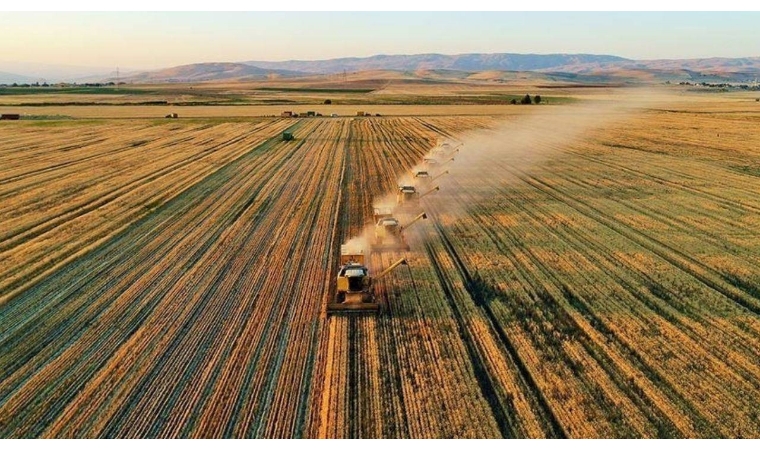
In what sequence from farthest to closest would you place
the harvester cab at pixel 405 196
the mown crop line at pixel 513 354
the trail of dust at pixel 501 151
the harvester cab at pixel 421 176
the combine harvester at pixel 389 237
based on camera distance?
1. the harvester cab at pixel 421 176
2. the trail of dust at pixel 501 151
3. the harvester cab at pixel 405 196
4. the combine harvester at pixel 389 237
5. the mown crop line at pixel 513 354

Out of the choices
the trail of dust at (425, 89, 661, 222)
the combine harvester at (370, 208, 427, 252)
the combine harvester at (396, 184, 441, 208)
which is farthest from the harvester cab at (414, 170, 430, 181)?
the combine harvester at (370, 208, 427, 252)

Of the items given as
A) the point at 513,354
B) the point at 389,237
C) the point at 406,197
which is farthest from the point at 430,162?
the point at 513,354

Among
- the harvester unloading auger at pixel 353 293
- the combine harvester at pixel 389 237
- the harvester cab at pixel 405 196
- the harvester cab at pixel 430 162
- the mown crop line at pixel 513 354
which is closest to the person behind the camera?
the mown crop line at pixel 513 354

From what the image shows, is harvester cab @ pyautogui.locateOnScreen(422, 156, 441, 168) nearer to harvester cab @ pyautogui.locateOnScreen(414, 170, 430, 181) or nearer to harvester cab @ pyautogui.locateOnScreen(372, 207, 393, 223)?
harvester cab @ pyautogui.locateOnScreen(414, 170, 430, 181)

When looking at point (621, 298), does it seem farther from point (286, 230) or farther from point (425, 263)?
point (286, 230)

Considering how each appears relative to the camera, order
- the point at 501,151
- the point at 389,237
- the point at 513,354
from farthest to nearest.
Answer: the point at 501,151
the point at 389,237
the point at 513,354

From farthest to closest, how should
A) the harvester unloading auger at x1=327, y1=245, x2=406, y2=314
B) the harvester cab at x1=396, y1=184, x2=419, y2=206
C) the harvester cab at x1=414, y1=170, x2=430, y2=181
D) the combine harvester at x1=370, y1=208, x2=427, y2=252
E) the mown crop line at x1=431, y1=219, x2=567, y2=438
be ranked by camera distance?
the harvester cab at x1=414, y1=170, x2=430, y2=181 → the harvester cab at x1=396, y1=184, x2=419, y2=206 → the combine harvester at x1=370, y1=208, x2=427, y2=252 → the harvester unloading auger at x1=327, y1=245, x2=406, y2=314 → the mown crop line at x1=431, y1=219, x2=567, y2=438

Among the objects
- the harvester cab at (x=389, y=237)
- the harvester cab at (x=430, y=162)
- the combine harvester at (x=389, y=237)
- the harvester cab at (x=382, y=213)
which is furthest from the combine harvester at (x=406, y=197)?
the harvester cab at (x=430, y=162)

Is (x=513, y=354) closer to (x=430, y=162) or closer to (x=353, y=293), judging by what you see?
(x=353, y=293)

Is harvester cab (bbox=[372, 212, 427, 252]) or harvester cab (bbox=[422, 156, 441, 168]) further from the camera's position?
harvester cab (bbox=[422, 156, 441, 168])

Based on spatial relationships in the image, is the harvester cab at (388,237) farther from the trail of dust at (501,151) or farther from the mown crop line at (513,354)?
the trail of dust at (501,151)

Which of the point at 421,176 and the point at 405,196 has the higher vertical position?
the point at 421,176

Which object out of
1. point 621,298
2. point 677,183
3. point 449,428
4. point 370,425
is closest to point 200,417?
point 370,425
